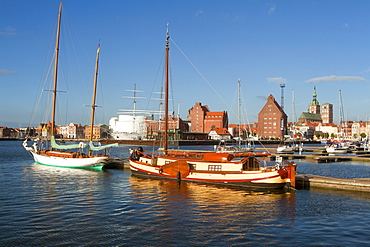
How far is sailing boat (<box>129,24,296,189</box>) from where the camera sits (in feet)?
95.9

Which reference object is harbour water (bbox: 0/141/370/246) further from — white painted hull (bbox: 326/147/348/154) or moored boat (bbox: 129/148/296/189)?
white painted hull (bbox: 326/147/348/154)

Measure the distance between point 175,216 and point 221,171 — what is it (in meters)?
11.9

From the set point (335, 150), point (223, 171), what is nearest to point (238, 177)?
point (223, 171)

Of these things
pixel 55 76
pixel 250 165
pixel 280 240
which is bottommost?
pixel 280 240

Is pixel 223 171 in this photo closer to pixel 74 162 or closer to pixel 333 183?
pixel 333 183

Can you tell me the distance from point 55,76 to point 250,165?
3690cm

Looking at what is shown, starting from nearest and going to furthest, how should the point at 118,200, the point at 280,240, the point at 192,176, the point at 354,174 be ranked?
the point at 280,240 < the point at 118,200 < the point at 192,176 < the point at 354,174

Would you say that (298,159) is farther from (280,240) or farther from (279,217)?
(280,240)

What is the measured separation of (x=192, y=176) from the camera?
33.2 m

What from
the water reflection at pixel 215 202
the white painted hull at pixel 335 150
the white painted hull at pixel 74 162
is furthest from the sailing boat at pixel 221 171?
the white painted hull at pixel 335 150

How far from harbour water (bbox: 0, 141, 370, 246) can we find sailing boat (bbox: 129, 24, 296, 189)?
3.35ft

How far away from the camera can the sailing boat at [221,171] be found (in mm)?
29219

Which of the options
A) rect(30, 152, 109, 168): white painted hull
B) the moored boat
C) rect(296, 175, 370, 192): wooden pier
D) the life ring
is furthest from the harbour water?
rect(30, 152, 109, 168): white painted hull

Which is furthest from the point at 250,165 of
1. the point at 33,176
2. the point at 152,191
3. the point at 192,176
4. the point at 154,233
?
the point at 33,176
